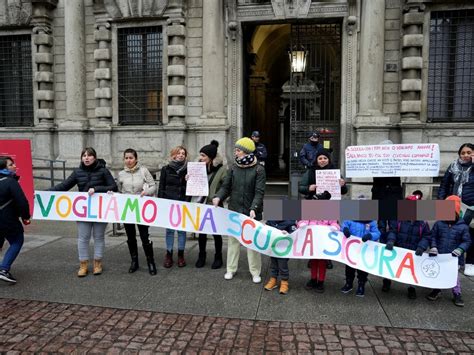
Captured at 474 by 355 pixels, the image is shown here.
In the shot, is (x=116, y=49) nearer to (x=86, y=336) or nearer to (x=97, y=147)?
(x=97, y=147)

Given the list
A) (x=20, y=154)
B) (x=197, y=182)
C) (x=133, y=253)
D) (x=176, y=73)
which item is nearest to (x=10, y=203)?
(x=20, y=154)

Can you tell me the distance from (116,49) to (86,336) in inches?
409

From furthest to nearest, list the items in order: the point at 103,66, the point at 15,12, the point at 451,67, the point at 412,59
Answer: the point at 15,12 → the point at 103,66 → the point at 451,67 → the point at 412,59

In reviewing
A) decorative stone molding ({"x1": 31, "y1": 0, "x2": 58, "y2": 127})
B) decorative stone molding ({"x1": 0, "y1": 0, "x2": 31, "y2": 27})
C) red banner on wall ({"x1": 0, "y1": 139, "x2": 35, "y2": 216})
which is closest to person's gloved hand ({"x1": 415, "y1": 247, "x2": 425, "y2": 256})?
red banner on wall ({"x1": 0, "y1": 139, "x2": 35, "y2": 216})

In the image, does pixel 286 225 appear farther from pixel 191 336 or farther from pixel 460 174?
pixel 460 174

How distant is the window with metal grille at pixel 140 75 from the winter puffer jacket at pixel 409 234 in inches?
353

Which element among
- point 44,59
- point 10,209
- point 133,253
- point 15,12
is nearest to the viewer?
point 10,209

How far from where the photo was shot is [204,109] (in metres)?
12.0

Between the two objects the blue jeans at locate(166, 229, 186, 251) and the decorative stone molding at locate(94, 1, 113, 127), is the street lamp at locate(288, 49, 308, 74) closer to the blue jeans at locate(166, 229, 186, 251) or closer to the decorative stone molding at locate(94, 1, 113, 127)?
the decorative stone molding at locate(94, 1, 113, 127)

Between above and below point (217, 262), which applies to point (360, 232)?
above

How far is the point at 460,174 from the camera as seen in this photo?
579cm

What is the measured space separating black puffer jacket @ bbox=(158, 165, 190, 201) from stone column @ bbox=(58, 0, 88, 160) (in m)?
7.52

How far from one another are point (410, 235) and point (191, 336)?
2905 mm

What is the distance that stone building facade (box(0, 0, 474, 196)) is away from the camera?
1109 cm
